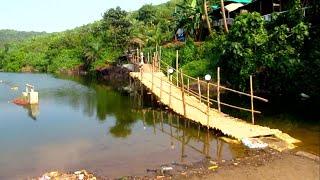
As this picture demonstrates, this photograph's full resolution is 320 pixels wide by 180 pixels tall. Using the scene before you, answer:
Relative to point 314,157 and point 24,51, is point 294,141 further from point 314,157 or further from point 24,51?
point 24,51

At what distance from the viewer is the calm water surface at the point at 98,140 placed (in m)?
13.7

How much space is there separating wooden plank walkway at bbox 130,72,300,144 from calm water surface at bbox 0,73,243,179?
467 millimetres

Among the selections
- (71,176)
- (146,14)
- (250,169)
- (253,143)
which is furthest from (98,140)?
(146,14)

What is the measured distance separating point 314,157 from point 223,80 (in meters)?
15.7

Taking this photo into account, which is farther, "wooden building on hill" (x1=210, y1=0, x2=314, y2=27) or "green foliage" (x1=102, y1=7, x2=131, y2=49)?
"green foliage" (x1=102, y1=7, x2=131, y2=49)

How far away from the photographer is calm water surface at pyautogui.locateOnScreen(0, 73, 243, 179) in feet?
45.1

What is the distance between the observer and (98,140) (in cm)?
1730

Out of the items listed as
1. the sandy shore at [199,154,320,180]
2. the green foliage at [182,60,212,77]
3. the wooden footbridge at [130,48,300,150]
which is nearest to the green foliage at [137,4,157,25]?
the green foliage at [182,60,212,77]

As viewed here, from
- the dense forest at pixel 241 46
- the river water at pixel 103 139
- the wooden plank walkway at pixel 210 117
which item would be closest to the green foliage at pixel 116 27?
the dense forest at pixel 241 46

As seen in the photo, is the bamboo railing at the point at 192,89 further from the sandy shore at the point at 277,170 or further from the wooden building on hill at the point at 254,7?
the wooden building on hill at the point at 254,7

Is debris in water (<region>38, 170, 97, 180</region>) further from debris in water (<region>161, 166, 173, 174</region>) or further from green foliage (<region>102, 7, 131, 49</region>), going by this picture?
green foliage (<region>102, 7, 131, 49</region>)

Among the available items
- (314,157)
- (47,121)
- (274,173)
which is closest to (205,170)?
(274,173)

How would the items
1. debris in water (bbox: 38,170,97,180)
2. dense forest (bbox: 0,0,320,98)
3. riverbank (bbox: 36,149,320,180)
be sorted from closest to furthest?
riverbank (bbox: 36,149,320,180)
debris in water (bbox: 38,170,97,180)
dense forest (bbox: 0,0,320,98)

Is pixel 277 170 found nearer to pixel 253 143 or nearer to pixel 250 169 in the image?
pixel 250 169
